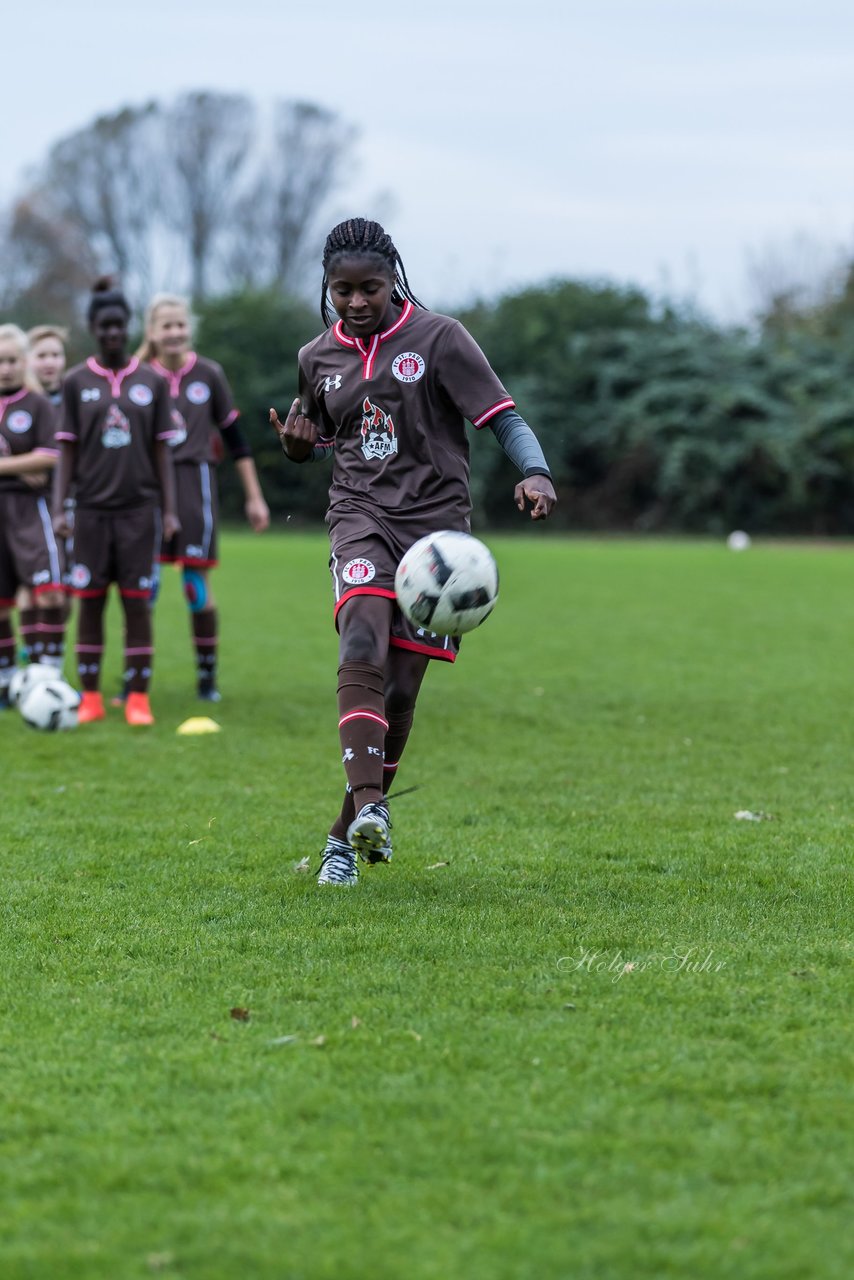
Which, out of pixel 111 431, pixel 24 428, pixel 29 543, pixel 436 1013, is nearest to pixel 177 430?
pixel 111 431

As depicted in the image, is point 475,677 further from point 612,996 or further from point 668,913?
point 612,996

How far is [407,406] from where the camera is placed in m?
5.09

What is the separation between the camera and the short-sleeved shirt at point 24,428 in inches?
373

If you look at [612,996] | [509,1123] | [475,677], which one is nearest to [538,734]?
[475,677]

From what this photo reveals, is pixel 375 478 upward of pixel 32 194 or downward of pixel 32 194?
downward

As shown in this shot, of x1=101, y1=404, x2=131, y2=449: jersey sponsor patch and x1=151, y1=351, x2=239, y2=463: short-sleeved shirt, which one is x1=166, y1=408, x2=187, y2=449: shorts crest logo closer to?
x1=151, y1=351, x2=239, y2=463: short-sleeved shirt

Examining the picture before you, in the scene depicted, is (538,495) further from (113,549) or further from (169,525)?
(113,549)

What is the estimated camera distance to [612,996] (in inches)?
153

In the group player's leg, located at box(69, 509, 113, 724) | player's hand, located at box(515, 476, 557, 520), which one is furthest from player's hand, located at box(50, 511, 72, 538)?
player's hand, located at box(515, 476, 557, 520)

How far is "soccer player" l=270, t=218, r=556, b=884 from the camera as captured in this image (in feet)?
16.3

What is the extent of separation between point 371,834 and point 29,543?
5.55 meters

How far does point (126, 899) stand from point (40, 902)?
10.8 inches

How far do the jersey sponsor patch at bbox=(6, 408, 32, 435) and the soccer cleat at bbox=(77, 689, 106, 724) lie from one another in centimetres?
169

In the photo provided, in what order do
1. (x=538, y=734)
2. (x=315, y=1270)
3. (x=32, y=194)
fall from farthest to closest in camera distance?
1. (x=32, y=194)
2. (x=538, y=734)
3. (x=315, y=1270)
